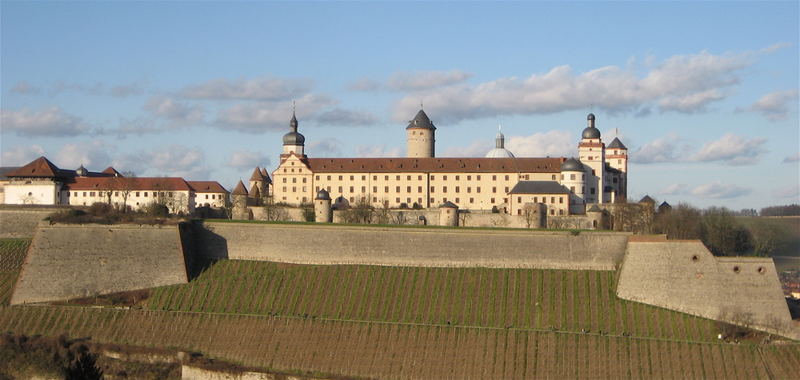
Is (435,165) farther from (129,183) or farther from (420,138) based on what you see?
(129,183)

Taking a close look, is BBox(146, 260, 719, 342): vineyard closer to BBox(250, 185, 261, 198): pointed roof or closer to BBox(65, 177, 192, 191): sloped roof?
BBox(250, 185, 261, 198): pointed roof

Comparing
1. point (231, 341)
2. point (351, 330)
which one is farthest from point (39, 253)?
point (351, 330)

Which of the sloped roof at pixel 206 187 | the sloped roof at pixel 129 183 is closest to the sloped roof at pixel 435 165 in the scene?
the sloped roof at pixel 206 187

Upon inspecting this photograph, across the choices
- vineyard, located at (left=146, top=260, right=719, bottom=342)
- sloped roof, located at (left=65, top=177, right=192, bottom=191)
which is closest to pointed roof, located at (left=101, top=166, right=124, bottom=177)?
sloped roof, located at (left=65, top=177, right=192, bottom=191)

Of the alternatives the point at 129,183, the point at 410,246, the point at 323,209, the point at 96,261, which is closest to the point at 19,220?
the point at 96,261

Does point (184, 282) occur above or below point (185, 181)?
below

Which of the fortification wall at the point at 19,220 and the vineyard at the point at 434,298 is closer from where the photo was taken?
the vineyard at the point at 434,298

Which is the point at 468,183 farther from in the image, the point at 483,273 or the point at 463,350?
the point at 463,350

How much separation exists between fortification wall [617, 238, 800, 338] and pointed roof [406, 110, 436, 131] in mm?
38736

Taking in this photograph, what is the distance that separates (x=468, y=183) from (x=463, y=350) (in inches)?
1418

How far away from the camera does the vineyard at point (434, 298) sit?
197 feet

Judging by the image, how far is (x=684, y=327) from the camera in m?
59.3

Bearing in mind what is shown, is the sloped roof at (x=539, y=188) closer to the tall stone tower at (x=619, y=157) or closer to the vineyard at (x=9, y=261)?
the tall stone tower at (x=619, y=157)

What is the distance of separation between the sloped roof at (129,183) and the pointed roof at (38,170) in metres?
1.86
